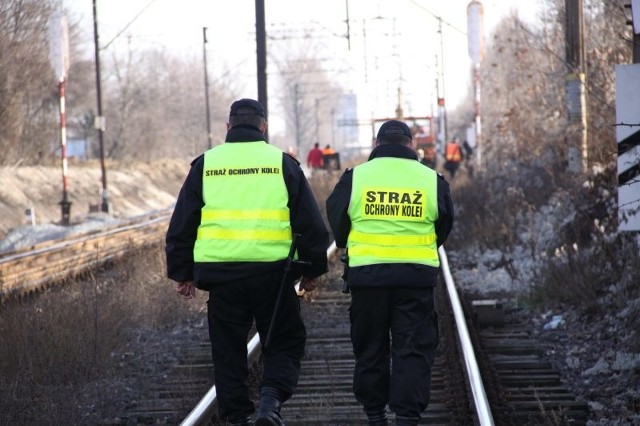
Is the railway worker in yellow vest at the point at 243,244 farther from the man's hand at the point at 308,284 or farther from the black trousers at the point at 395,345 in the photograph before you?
the black trousers at the point at 395,345

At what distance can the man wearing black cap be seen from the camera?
6.20m

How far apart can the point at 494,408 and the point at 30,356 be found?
390 centimetres

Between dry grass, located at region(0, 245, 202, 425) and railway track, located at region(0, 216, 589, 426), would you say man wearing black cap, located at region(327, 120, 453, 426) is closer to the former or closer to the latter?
railway track, located at region(0, 216, 589, 426)

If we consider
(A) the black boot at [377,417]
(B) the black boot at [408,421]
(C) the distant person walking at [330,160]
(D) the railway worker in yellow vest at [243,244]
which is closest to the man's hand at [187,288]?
(D) the railway worker in yellow vest at [243,244]

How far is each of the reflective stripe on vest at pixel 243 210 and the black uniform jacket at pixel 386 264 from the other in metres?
0.36

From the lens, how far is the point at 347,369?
350 inches

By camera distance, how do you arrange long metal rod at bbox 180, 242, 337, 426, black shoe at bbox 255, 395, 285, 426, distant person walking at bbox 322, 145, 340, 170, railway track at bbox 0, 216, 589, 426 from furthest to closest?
distant person walking at bbox 322, 145, 340, 170 → railway track at bbox 0, 216, 589, 426 → long metal rod at bbox 180, 242, 337, 426 → black shoe at bbox 255, 395, 285, 426

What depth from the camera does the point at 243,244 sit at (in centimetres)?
606

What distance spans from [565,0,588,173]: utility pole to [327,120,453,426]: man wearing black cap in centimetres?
1073

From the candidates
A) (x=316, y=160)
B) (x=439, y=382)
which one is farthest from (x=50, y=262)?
(x=316, y=160)

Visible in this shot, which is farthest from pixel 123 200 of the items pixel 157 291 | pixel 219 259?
pixel 219 259

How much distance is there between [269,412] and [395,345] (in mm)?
837

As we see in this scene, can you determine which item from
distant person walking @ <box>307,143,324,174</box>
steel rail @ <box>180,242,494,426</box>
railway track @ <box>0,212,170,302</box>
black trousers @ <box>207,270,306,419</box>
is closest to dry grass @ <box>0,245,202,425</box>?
railway track @ <box>0,212,170,302</box>

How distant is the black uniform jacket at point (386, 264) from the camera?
617cm
